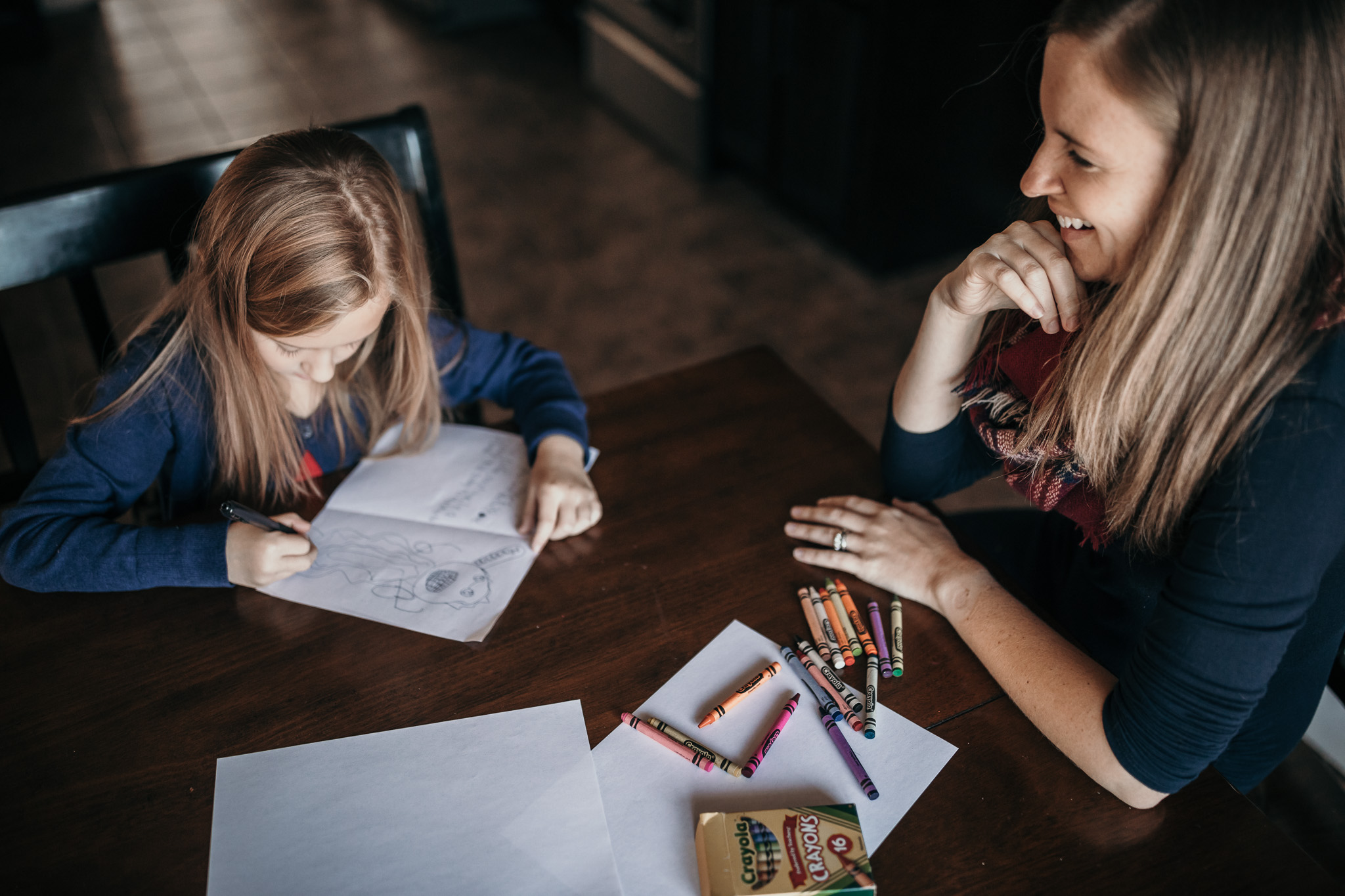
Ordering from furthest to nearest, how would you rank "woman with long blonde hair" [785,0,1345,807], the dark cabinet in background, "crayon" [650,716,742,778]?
the dark cabinet in background < "crayon" [650,716,742,778] < "woman with long blonde hair" [785,0,1345,807]

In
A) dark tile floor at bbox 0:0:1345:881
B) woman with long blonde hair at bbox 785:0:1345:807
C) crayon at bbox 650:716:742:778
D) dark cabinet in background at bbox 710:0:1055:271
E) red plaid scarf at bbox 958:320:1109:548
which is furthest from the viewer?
dark tile floor at bbox 0:0:1345:881

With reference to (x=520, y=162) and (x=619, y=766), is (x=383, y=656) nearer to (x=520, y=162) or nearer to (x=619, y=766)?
(x=619, y=766)

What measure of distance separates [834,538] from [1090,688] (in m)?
0.25

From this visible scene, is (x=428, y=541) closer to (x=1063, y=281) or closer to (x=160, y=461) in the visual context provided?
(x=160, y=461)

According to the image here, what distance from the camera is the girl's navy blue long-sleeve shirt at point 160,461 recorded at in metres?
0.84

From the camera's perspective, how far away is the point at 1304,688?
Result: 0.87 m

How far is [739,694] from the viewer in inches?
30.3

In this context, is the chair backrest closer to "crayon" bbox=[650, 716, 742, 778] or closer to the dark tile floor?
"crayon" bbox=[650, 716, 742, 778]

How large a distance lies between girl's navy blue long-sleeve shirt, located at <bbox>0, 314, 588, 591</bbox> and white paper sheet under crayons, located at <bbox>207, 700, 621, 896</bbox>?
Result: 223 mm

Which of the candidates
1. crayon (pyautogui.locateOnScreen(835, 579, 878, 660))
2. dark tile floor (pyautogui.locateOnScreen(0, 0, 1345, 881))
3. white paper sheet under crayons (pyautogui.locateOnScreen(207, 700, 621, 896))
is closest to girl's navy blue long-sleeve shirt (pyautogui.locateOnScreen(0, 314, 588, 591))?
white paper sheet under crayons (pyautogui.locateOnScreen(207, 700, 621, 896))

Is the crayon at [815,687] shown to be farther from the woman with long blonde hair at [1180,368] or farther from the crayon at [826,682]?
the woman with long blonde hair at [1180,368]

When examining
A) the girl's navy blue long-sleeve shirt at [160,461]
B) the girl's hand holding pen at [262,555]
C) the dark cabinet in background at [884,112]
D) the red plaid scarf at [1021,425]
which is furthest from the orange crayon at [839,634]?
the dark cabinet in background at [884,112]

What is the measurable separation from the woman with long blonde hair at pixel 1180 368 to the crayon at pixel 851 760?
0.49 ft

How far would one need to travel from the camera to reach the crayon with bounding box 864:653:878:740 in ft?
2.45
